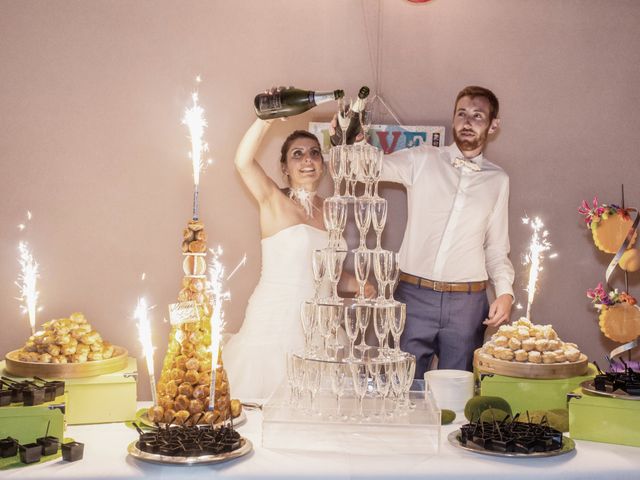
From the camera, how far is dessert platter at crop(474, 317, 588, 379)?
8.84 ft

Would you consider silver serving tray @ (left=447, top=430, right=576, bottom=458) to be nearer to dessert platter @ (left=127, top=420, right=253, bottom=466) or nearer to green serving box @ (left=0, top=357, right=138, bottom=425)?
dessert platter @ (left=127, top=420, right=253, bottom=466)

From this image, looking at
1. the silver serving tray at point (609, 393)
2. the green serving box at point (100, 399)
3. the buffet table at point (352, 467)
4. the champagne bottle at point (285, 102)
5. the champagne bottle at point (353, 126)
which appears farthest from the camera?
the champagne bottle at point (285, 102)

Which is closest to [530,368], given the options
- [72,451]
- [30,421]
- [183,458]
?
[183,458]

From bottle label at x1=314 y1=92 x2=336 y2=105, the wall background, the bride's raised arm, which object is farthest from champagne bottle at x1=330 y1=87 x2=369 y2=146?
the wall background

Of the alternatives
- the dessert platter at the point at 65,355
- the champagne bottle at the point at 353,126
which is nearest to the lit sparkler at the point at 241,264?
the champagne bottle at the point at 353,126

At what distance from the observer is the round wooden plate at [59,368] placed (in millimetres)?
2533

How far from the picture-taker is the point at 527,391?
268 cm

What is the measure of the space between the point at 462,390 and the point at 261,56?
2.28 m

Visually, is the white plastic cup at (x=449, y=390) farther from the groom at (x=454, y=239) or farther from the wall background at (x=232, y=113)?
the wall background at (x=232, y=113)

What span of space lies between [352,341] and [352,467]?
16.4 inches

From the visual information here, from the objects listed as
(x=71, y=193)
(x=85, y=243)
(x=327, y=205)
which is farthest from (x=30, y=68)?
(x=327, y=205)

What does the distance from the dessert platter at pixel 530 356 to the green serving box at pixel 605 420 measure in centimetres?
28

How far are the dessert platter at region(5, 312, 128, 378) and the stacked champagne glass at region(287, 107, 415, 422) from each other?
67 centimetres

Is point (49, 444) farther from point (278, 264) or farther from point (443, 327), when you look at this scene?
point (443, 327)
